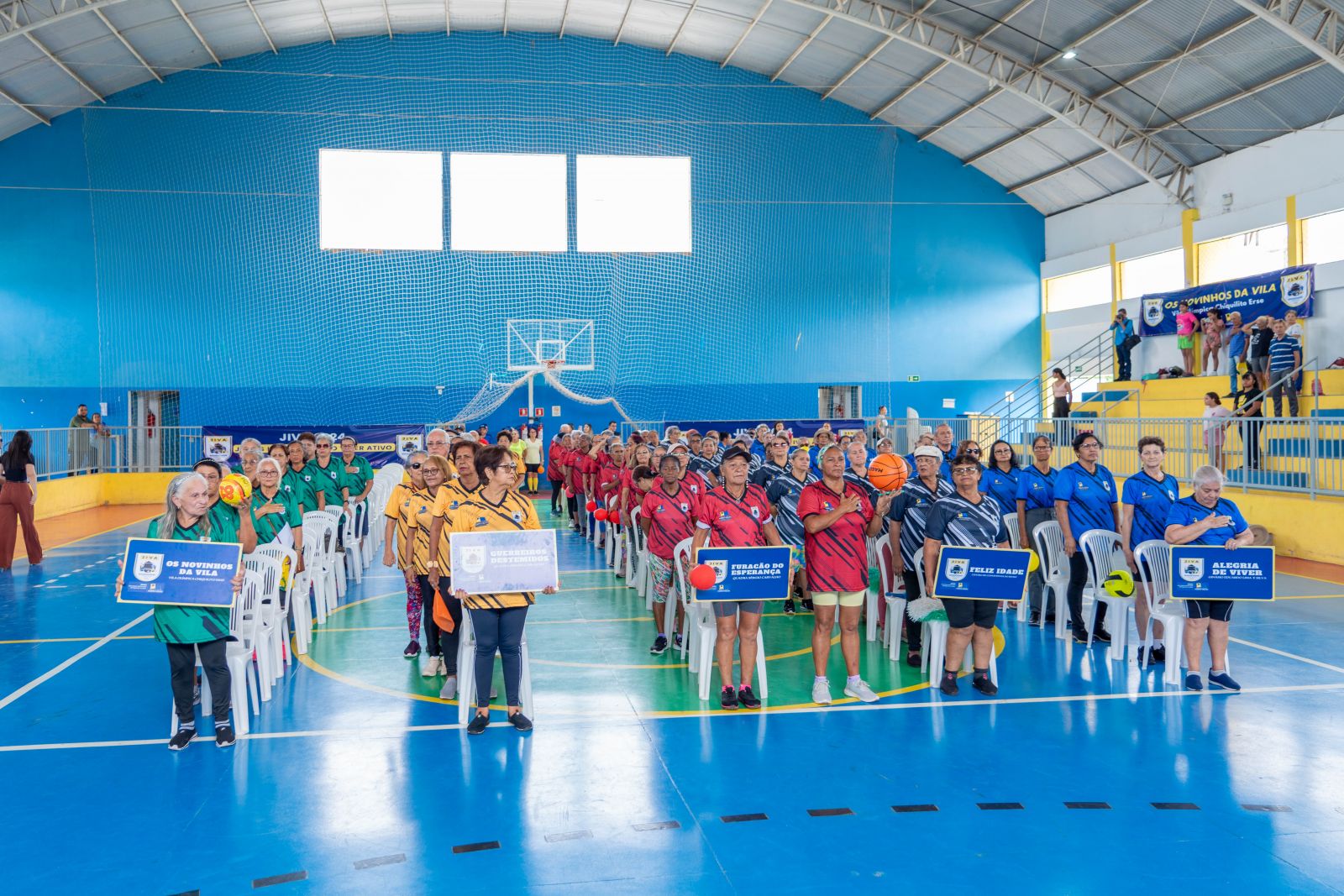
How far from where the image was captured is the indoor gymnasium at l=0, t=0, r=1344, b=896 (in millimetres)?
4668

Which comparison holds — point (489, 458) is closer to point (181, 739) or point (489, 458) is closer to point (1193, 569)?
point (181, 739)

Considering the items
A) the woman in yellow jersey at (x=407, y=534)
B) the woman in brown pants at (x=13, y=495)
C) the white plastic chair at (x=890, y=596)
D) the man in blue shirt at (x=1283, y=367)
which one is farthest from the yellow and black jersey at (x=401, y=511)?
the man in blue shirt at (x=1283, y=367)

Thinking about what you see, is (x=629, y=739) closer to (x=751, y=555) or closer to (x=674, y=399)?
(x=751, y=555)

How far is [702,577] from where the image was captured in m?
5.77

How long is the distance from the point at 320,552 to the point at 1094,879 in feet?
23.6

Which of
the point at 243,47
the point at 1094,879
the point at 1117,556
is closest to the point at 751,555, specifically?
the point at 1094,879

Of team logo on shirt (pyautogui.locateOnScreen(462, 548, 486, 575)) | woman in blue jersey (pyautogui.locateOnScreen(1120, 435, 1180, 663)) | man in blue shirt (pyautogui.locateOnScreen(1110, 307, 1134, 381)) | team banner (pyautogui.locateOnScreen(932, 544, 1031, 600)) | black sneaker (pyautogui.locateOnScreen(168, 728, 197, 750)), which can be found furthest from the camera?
man in blue shirt (pyautogui.locateOnScreen(1110, 307, 1134, 381))

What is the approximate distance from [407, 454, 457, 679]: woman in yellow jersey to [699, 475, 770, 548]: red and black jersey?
1.73 m

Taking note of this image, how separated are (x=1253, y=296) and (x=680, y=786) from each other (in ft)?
64.4

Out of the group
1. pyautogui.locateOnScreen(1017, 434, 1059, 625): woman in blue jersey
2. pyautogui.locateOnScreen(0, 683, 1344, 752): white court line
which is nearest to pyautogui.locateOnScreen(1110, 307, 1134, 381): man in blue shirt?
pyautogui.locateOnScreen(1017, 434, 1059, 625): woman in blue jersey

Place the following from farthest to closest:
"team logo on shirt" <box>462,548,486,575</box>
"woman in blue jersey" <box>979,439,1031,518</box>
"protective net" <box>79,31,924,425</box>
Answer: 1. "protective net" <box>79,31,924,425</box>
2. "woman in blue jersey" <box>979,439,1031,518</box>
3. "team logo on shirt" <box>462,548,486,575</box>

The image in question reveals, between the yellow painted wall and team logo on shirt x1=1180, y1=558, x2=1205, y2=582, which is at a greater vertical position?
the yellow painted wall

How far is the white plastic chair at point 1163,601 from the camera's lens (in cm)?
667

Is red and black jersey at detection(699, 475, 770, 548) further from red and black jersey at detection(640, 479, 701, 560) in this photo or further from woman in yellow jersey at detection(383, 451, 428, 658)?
woman in yellow jersey at detection(383, 451, 428, 658)
